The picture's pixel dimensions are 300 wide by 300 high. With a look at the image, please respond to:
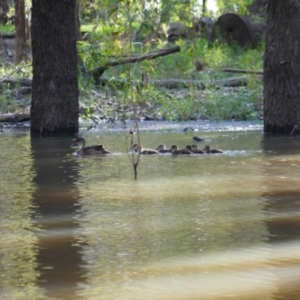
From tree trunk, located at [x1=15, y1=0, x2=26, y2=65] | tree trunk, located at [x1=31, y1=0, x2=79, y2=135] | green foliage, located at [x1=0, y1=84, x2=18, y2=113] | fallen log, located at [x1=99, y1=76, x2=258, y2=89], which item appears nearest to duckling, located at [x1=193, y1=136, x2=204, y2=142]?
tree trunk, located at [x1=31, y1=0, x2=79, y2=135]

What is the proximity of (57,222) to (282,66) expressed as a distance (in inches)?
399

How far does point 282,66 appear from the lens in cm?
1784

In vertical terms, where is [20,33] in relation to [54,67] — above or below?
above

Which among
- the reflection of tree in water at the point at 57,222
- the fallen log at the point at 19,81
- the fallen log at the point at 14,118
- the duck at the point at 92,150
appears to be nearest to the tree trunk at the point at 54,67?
the fallen log at the point at 14,118

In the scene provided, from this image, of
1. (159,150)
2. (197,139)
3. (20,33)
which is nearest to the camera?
(159,150)

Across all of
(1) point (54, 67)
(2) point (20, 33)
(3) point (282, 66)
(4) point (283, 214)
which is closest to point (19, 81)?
(1) point (54, 67)

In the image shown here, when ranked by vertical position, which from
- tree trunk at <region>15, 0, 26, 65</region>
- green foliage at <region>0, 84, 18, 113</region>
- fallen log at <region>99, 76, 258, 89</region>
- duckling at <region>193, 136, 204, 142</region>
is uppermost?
tree trunk at <region>15, 0, 26, 65</region>

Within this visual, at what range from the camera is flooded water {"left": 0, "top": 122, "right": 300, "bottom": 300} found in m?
6.24

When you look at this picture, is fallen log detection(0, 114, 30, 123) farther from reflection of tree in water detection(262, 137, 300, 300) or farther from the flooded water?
reflection of tree in water detection(262, 137, 300, 300)

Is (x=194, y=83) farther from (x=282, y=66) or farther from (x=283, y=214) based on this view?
(x=283, y=214)

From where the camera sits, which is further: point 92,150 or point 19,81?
point 19,81

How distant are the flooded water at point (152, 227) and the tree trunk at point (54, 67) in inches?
158

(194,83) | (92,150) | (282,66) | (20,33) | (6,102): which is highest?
(20,33)

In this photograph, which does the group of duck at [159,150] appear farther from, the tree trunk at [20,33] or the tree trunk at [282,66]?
the tree trunk at [20,33]
